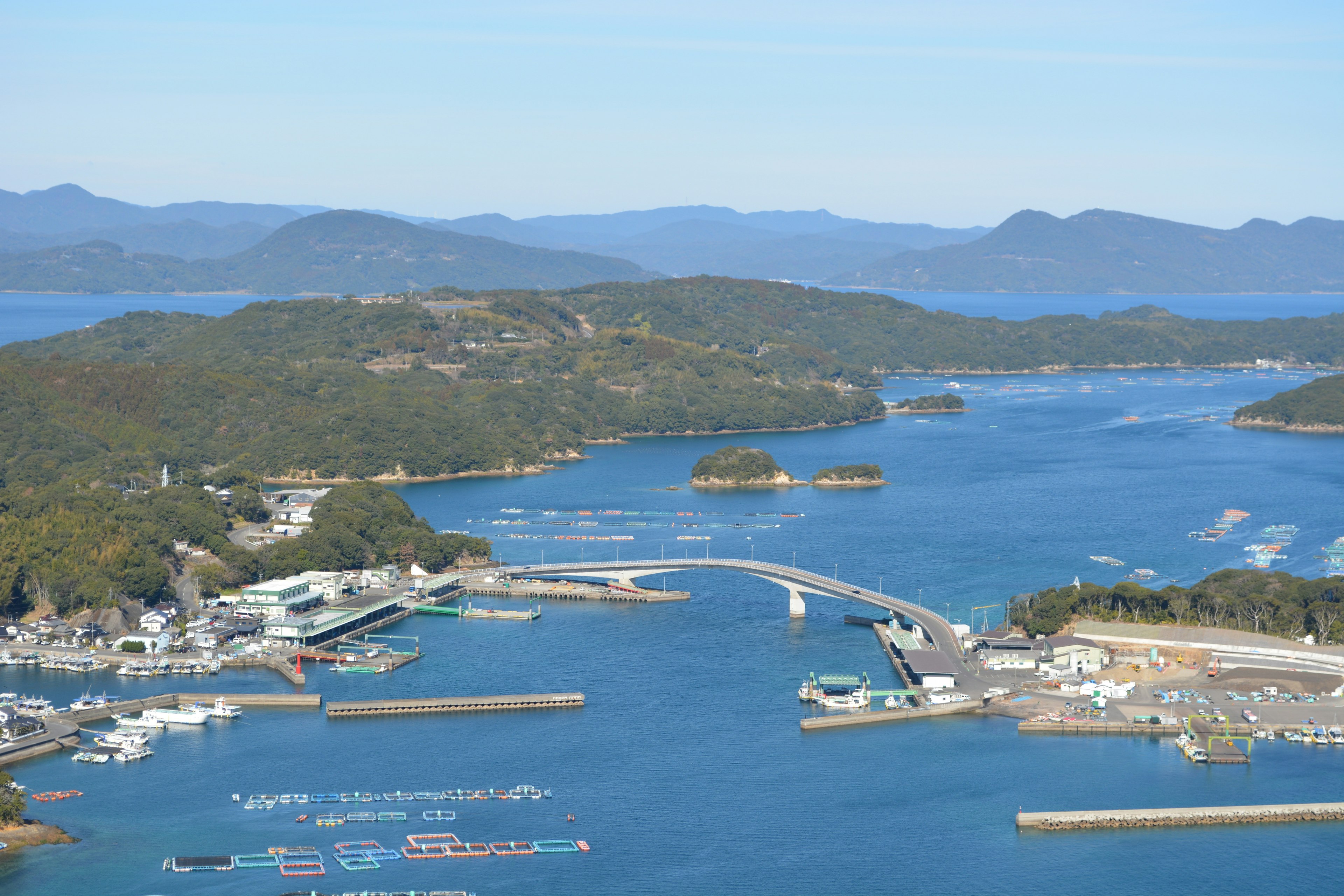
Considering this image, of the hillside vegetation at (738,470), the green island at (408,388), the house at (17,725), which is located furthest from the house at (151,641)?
the hillside vegetation at (738,470)

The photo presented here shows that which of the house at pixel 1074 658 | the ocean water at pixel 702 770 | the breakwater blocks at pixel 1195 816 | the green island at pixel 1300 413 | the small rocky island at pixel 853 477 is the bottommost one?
the breakwater blocks at pixel 1195 816

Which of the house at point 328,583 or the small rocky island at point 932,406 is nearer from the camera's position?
the house at point 328,583

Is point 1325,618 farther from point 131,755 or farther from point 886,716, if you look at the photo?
point 131,755

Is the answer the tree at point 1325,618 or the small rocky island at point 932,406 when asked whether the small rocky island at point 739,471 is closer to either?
the tree at point 1325,618

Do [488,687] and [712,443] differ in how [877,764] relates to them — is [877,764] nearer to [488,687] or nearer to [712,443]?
[488,687]

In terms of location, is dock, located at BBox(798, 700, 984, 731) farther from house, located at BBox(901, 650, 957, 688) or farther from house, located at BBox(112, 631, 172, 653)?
house, located at BBox(112, 631, 172, 653)
